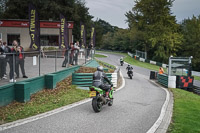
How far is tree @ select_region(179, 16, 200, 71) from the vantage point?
53844 mm

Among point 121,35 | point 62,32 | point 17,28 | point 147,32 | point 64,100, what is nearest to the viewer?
point 64,100

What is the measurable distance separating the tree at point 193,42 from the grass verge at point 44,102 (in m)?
48.2

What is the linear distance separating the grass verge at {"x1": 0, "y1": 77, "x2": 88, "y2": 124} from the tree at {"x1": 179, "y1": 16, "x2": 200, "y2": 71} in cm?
4820

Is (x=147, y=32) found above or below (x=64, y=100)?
above

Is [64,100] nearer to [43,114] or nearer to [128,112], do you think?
[43,114]

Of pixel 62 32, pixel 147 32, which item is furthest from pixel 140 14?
pixel 62 32

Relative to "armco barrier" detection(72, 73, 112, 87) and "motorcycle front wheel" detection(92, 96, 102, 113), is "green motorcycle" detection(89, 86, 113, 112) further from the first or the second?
"armco barrier" detection(72, 73, 112, 87)

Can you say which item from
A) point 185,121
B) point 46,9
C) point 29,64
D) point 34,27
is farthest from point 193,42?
point 29,64

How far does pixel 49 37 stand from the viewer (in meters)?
33.4

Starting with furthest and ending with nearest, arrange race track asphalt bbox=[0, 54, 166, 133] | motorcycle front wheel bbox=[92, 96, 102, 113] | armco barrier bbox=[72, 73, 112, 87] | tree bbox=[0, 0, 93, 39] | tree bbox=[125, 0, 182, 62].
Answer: tree bbox=[125, 0, 182, 62], tree bbox=[0, 0, 93, 39], armco barrier bbox=[72, 73, 112, 87], motorcycle front wheel bbox=[92, 96, 102, 113], race track asphalt bbox=[0, 54, 166, 133]

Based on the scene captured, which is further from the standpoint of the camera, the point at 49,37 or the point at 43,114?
the point at 49,37

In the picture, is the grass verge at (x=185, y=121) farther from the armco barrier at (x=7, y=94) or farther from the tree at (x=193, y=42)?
the tree at (x=193, y=42)

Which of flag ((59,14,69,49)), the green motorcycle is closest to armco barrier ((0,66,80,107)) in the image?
the green motorcycle

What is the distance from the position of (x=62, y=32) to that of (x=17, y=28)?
1418cm
